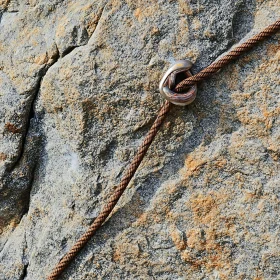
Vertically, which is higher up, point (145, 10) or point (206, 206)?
point (145, 10)

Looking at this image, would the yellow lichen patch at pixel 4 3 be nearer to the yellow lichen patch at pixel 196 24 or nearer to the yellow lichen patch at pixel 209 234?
the yellow lichen patch at pixel 196 24

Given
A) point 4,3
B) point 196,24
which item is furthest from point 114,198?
point 4,3

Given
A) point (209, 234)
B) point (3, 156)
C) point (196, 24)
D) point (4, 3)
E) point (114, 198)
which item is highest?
point (4, 3)

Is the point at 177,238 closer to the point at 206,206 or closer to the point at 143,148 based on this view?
the point at 206,206

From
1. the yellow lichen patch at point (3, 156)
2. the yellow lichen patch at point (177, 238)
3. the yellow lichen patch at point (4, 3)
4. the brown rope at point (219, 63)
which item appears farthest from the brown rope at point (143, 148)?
the yellow lichen patch at point (4, 3)

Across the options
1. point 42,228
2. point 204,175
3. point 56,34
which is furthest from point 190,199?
point 56,34
